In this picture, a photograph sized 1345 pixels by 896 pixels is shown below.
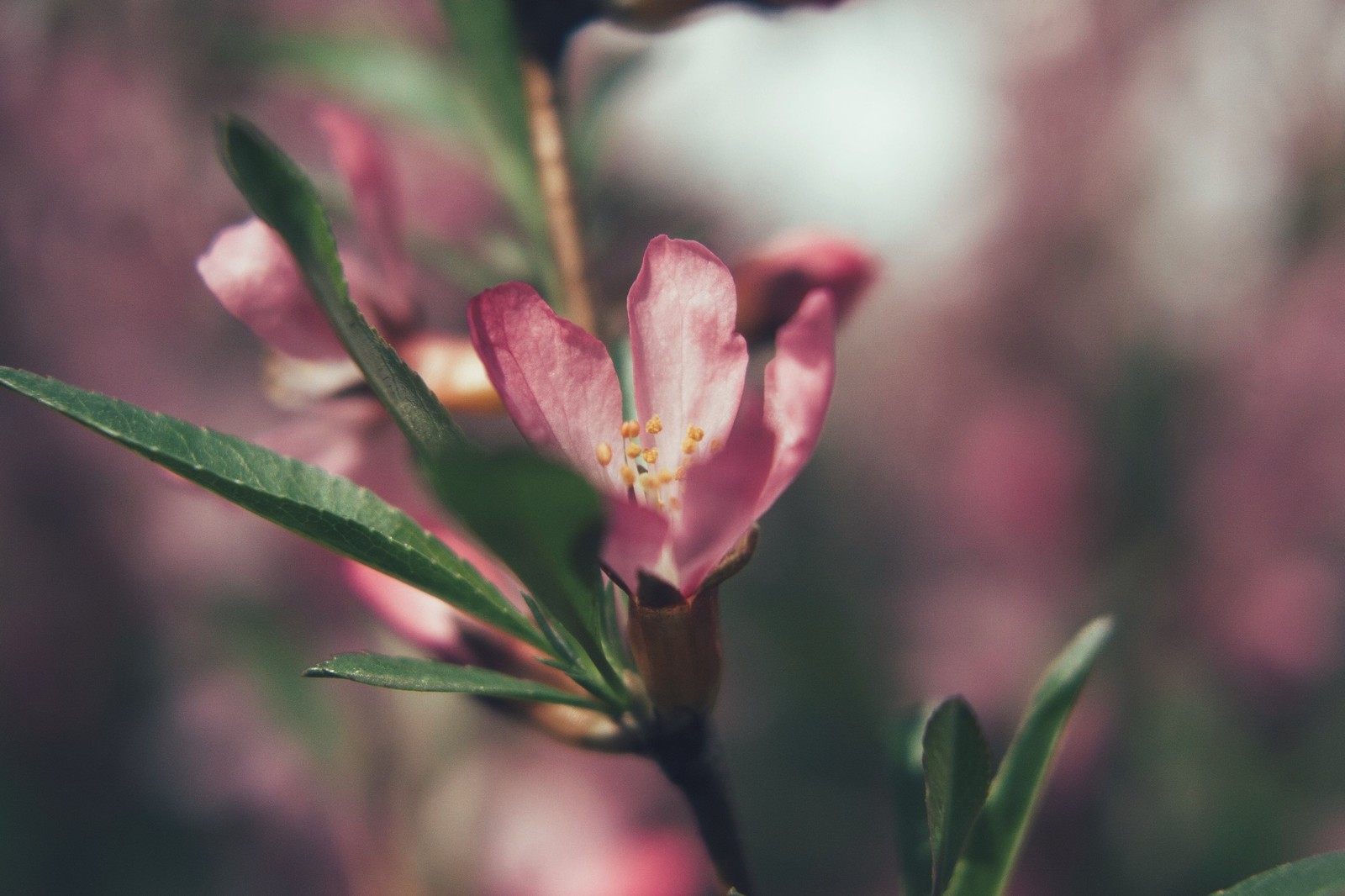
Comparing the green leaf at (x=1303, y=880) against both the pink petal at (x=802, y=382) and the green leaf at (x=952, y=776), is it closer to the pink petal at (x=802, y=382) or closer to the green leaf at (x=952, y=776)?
the green leaf at (x=952, y=776)

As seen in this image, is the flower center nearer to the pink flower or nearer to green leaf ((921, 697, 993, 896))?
the pink flower

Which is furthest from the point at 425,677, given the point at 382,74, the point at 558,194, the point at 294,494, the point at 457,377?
the point at 382,74

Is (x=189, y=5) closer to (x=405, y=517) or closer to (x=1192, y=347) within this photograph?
(x=405, y=517)

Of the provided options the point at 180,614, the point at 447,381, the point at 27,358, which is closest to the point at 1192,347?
the point at 447,381

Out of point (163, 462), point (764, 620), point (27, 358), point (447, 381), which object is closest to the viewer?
point (163, 462)

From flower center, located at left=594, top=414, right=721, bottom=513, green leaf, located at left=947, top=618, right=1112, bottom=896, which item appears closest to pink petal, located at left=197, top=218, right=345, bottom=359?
flower center, located at left=594, top=414, right=721, bottom=513

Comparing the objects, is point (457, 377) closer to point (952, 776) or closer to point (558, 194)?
point (558, 194)
